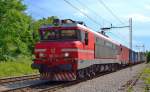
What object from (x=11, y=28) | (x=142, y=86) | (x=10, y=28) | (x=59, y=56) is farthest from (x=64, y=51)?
(x=11, y=28)

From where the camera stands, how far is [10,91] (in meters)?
17.6

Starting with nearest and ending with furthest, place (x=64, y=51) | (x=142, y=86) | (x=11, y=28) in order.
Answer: (x=64, y=51)
(x=142, y=86)
(x=11, y=28)

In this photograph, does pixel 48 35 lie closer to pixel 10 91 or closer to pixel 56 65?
pixel 56 65

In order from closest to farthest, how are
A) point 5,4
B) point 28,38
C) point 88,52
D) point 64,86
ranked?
point 64,86 < point 88,52 < point 5,4 < point 28,38

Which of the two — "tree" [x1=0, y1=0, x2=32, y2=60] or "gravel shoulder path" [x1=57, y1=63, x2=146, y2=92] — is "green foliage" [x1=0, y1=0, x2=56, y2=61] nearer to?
"tree" [x1=0, y1=0, x2=32, y2=60]

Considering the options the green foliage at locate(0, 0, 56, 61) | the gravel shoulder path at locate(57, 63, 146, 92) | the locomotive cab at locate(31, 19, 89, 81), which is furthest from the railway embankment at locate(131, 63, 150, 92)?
the green foliage at locate(0, 0, 56, 61)

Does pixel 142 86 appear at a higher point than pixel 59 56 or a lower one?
lower

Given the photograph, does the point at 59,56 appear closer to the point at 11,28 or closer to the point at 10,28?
the point at 10,28

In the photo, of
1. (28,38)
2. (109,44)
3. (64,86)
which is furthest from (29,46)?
(64,86)

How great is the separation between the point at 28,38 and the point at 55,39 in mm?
43348

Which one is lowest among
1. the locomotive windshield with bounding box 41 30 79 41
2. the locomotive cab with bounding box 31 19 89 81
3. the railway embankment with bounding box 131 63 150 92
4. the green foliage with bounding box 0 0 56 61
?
the railway embankment with bounding box 131 63 150 92

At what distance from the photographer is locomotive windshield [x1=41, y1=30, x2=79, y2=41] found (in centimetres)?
2247

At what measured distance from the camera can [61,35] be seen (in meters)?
22.6

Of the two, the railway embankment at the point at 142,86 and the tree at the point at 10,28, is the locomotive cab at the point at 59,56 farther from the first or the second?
the tree at the point at 10,28
